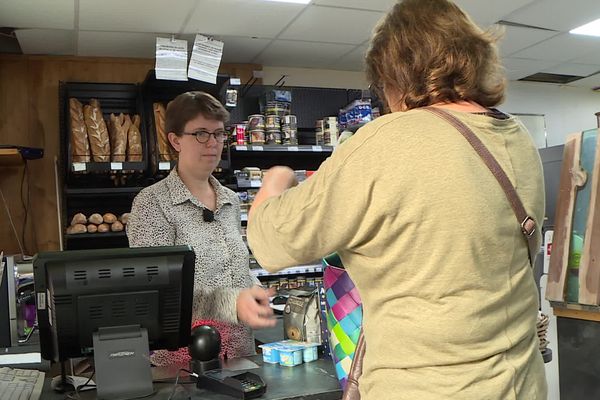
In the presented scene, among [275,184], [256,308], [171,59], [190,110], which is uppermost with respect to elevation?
[171,59]

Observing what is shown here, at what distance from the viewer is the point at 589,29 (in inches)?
196

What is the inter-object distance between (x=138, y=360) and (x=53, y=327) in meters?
0.25

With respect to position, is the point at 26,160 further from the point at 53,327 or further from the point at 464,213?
the point at 464,213

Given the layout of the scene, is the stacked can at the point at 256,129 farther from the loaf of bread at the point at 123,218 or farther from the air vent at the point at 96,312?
the air vent at the point at 96,312

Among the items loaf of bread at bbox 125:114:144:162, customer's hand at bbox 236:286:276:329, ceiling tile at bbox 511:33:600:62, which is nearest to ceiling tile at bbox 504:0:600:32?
ceiling tile at bbox 511:33:600:62

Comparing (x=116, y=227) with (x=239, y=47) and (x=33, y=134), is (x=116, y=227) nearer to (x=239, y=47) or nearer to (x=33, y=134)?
(x=33, y=134)

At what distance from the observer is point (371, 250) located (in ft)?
3.33

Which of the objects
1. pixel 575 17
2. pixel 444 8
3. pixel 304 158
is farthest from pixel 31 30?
pixel 575 17

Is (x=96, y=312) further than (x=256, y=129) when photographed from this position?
No

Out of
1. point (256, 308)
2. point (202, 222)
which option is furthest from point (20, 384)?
point (202, 222)

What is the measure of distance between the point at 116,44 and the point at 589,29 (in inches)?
158

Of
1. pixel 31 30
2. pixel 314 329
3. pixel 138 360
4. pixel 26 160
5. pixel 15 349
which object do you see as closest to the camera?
pixel 138 360

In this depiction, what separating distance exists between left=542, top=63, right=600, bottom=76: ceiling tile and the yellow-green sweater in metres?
5.81

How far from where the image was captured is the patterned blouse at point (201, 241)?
202 cm
